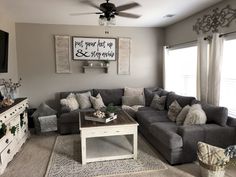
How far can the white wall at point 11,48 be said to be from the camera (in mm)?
4133

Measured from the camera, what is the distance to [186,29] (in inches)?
179

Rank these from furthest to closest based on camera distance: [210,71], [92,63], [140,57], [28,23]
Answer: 1. [140,57]
2. [92,63]
3. [28,23]
4. [210,71]

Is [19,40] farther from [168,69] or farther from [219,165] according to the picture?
[219,165]

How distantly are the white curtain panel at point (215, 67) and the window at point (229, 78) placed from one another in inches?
3.7

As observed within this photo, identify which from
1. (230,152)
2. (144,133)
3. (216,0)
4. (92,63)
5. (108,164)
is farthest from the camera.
Result: (92,63)

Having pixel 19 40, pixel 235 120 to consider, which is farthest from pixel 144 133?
pixel 19 40

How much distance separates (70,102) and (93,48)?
1652 millimetres

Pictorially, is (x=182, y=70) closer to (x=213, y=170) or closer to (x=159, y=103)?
(x=159, y=103)

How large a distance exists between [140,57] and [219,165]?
3.76m

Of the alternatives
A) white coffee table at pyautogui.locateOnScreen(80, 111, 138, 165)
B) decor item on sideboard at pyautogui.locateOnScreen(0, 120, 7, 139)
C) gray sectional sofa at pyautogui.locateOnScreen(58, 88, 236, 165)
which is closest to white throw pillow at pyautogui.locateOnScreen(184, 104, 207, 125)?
gray sectional sofa at pyautogui.locateOnScreen(58, 88, 236, 165)

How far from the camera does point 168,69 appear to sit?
17.6ft

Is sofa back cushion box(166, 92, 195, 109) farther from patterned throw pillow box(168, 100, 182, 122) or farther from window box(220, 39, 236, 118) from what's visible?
window box(220, 39, 236, 118)

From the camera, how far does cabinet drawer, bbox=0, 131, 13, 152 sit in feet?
8.80

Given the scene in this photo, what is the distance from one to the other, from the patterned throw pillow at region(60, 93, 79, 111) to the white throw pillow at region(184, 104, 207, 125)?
2.61 meters
